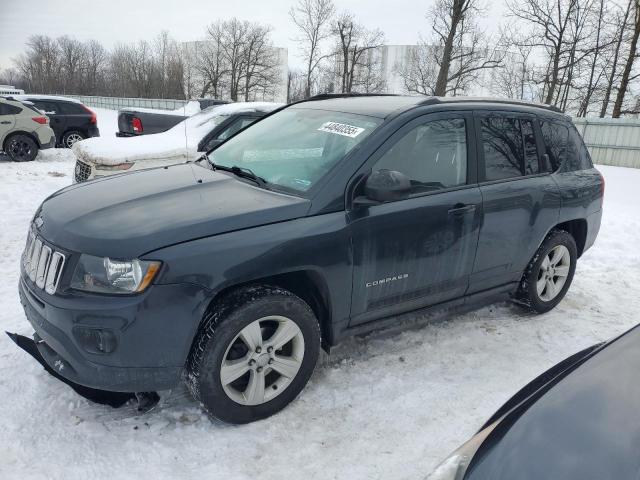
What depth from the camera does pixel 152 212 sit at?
2.75 meters

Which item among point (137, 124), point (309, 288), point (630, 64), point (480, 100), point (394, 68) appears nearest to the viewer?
point (309, 288)

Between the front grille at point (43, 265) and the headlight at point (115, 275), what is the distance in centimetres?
16

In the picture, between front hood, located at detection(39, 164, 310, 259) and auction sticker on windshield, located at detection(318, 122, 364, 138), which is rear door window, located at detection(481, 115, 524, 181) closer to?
auction sticker on windshield, located at detection(318, 122, 364, 138)

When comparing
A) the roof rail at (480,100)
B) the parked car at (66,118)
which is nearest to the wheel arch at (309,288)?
the roof rail at (480,100)

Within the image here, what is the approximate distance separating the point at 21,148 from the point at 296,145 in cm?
1134

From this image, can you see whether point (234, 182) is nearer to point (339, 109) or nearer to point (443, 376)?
point (339, 109)

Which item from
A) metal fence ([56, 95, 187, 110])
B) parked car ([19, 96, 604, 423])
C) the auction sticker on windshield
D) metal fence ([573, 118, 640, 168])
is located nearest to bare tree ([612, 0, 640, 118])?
metal fence ([573, 118, 640, 168])

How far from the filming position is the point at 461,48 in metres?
28.0

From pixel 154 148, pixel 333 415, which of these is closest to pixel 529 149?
pixel 333 415

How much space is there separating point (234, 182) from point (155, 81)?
234ft

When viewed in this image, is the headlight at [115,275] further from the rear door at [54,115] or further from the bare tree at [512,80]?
the bare tree at [512,80]

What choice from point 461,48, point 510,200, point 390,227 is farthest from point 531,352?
point 461,48

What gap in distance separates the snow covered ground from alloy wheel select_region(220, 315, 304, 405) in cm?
20

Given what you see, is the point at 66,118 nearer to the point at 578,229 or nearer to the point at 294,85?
the point at 578,229
